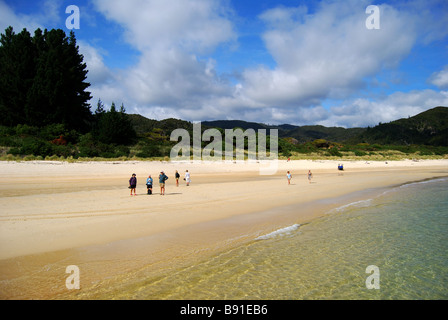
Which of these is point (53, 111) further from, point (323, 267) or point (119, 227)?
point (323, 267)

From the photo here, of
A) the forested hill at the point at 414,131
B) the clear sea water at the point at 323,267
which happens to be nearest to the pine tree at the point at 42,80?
the clear sea water at the point at 323,267

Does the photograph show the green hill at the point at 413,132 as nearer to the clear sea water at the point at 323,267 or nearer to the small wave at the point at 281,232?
the clear sea water at the point at 323,267

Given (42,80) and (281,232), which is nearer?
(281,232)

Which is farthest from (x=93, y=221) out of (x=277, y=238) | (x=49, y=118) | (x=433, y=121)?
(x=433, y=121)

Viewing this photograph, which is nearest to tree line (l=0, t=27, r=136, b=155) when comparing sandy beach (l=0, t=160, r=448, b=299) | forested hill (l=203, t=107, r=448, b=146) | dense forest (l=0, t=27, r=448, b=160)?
dense forest (l=0, t=27, r=448, b=160)

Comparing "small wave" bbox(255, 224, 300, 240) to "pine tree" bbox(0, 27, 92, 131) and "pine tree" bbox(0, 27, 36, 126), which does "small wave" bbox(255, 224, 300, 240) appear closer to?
"pine tree" bbox(0, 27, 92, 131)

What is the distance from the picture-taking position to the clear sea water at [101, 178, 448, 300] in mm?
5773

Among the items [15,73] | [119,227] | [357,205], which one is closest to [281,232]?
[119,227]

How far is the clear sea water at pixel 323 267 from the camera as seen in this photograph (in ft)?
18.9

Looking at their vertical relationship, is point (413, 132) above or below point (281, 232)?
above

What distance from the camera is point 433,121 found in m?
139

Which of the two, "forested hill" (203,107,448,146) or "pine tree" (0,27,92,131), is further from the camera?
"forested hill" (203,107,448,146)

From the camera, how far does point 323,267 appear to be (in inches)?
277

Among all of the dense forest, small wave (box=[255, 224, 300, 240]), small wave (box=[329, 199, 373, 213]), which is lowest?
small wave (box=[255, 224, 300, 240])
